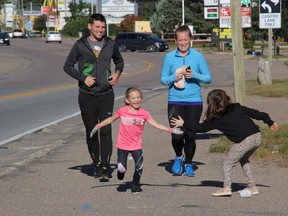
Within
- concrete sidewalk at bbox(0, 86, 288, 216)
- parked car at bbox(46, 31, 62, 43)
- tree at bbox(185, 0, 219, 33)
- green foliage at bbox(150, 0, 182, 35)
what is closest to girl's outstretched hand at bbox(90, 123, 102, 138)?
concrete sidewalk at bbox(0, 86, 288, 216)

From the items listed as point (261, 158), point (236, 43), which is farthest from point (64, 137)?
point (261, 158)

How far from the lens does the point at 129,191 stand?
8320 mm

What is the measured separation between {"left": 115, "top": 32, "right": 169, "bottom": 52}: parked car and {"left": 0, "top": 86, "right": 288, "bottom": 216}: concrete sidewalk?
55321mm

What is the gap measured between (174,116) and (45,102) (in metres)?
12.9

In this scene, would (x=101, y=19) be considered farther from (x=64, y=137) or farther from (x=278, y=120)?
(x=278, y=120)

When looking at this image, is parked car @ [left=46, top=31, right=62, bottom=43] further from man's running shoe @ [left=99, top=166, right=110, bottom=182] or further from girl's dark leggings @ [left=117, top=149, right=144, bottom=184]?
girl's dark leggings @ [left=117, top=149, right=144, bottom=184]

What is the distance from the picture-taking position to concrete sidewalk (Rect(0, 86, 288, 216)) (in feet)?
24.0

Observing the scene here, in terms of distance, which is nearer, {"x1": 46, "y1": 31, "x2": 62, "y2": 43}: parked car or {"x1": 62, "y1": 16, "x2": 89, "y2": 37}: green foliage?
{"x1": 46, "y1": 31, "x2": 62, "y2": 43}: parked car

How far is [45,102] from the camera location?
71.3 ft

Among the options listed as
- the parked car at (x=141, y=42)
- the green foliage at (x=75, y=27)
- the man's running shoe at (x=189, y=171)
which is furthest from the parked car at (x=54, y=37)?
the man's running shoe at (x=189, y=171)

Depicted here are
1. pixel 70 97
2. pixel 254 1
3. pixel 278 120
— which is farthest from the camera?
pixel 254 1

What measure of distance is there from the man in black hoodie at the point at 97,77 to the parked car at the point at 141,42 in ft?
191

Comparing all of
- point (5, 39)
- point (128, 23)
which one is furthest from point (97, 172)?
point (128, 23)

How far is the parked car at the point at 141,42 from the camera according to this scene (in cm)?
6738
